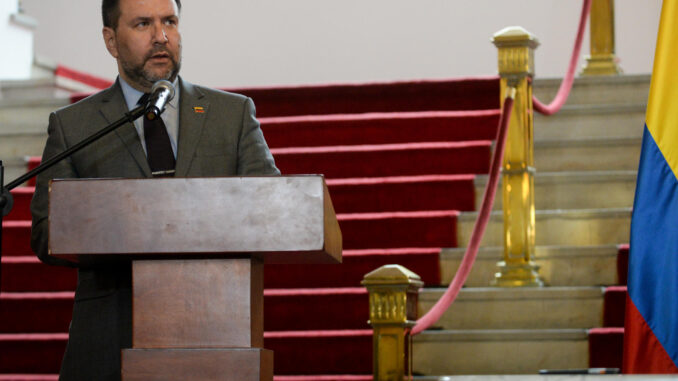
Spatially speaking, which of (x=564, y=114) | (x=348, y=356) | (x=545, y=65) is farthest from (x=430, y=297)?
(x=545, y=65)

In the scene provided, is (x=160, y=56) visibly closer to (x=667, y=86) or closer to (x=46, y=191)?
(x=46, y=191)

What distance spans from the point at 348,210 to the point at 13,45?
2507 millimetres

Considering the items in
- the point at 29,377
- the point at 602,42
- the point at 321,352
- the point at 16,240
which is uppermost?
the point at 602,42

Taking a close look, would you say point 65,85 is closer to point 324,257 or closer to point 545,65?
point 545,65

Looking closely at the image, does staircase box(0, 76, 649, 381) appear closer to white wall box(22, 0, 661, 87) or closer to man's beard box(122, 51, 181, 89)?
white wall box(22, 0, 661, 87)

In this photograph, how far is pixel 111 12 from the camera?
2096 mm

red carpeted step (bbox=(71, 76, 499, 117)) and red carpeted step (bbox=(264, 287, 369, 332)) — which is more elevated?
red carpeted step (bbox=(71, 76, 499, 117))

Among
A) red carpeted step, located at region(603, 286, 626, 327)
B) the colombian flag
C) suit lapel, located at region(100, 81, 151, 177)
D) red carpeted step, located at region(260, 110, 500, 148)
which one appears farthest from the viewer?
red carpeted step, located at region(260, 110, 500, 148)

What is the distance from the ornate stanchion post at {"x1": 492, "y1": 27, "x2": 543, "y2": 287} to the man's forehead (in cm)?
263

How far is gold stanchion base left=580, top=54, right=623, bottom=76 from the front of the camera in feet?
18.8

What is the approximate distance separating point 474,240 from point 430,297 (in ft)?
1.53

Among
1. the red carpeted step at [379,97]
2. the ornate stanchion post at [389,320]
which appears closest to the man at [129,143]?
the ornate stanchion post at [389,320]

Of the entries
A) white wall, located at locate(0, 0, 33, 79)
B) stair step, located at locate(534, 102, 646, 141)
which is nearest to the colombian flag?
stair step, located at locate(534, 102, 646, 141)

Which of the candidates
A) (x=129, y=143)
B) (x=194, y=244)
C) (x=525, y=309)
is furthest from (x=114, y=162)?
(x=525, y=309)
